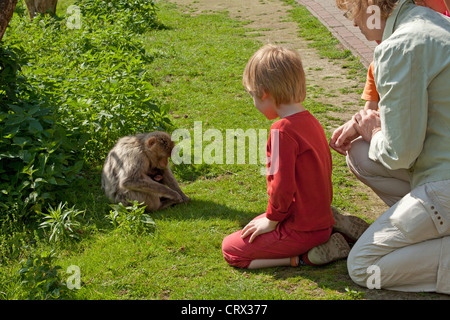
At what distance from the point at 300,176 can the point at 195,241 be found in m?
1.25

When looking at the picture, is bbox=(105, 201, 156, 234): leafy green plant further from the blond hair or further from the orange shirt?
the orange shirt

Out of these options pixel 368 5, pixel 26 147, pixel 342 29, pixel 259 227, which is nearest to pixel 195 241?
pixel 259 227

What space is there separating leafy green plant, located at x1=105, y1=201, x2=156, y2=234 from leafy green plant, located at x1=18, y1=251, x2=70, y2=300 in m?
0.99

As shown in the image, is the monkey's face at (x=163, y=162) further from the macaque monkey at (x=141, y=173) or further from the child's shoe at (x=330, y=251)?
the child's shoe at (x=330, y=251)

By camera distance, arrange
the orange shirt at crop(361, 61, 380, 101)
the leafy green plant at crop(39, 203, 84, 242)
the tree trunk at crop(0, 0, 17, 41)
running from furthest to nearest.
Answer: the tree trunk at crop(0, 0, 17, 41) < the leafy green plant at crop(39, 203, 84, 242) < the orange shirt at crop(361, 61, 380, 101)

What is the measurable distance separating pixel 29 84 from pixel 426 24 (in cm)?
435

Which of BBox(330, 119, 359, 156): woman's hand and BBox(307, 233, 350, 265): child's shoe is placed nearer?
BBox(307, 233, 350, 265): child's shoe

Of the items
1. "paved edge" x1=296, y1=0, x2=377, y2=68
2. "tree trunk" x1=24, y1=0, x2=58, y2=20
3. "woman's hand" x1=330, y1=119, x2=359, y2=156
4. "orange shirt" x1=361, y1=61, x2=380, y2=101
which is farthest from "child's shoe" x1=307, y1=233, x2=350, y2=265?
"tree trunk" x1=24, y1=0, x2=58, y2=20

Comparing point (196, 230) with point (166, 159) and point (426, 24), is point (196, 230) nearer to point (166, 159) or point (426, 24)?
point (166, 159)

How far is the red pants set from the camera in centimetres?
392

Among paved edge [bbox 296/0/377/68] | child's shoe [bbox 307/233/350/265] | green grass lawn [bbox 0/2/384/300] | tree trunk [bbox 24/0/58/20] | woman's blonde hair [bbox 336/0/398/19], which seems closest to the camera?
woman's blonde hair [bbox 336/0/398/19]

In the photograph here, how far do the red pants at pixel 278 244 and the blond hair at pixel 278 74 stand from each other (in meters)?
0.95

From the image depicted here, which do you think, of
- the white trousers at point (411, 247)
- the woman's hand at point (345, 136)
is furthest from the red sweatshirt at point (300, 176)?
the white trousers at point (411, 247)
